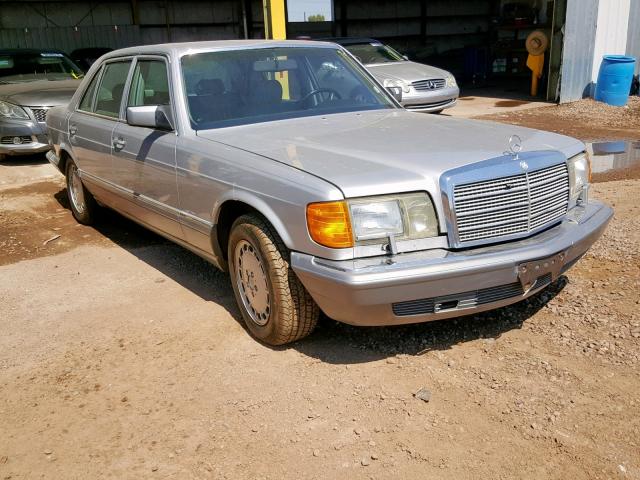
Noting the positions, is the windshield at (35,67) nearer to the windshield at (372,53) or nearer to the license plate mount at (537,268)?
the windshield at (372,53)

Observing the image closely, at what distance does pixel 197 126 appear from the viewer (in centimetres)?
407

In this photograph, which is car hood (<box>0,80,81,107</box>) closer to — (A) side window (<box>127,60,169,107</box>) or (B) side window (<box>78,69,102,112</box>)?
(B) side window (<box>78,69,102,112</box>)

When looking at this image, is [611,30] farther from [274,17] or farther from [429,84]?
[274,17]

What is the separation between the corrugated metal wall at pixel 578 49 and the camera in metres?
13.2

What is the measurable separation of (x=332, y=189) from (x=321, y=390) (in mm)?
999

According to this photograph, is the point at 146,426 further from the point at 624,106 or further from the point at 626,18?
the point at 626,18

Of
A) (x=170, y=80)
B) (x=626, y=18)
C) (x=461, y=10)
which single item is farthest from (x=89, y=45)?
(x=170, y=80)

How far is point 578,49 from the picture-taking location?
13.5m

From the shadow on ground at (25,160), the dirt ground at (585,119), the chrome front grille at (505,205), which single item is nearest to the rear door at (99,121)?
the chrome front grille at (505,205)

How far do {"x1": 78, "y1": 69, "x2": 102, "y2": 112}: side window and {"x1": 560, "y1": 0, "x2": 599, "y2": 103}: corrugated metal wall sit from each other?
10610mm

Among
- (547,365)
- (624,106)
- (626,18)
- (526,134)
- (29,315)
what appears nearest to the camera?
(547,365)

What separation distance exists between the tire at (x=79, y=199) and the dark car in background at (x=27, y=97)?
3.27 metres

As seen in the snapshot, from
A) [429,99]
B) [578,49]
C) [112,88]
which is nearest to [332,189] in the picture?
[112,88]

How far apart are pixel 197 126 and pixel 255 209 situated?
2.84 ft
